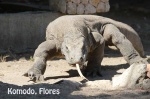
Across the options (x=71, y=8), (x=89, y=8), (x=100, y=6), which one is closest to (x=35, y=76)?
(x=71, y=8)

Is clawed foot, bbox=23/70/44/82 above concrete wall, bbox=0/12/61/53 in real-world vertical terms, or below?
below

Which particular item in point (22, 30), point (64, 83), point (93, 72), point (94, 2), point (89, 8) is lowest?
point (93, 72)

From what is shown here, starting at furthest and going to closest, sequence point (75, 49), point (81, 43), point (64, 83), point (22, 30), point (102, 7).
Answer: point (102, 7) → point (22, 30) → point (81, 43) → point (75, 49) → point (64, 83)

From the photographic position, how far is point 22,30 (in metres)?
9.20

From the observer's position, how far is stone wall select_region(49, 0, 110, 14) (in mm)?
9273

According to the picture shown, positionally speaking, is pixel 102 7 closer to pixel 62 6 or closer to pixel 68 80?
pixel 62 6

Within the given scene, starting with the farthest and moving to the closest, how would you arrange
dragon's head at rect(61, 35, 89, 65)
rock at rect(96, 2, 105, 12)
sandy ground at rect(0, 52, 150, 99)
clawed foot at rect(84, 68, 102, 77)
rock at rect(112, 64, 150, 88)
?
rock at rect(96, 2, 105, 12)
clawed foot at rect(84, 68, 102, 77)
dragon's head at rect(61, 35, 89, 65)
rock at rect(112, 64, 150, 88)
sandy ground at rect(0, 52, 150, 99)

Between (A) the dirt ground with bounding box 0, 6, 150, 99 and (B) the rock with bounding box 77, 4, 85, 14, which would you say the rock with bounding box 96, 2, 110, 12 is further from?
(A) the dirt ground with bounding box 0, 6, 150, 99

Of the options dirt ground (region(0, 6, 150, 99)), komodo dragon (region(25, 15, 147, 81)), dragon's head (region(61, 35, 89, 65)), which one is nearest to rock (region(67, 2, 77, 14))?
dirt ground (region(0, 6, 150, 99))

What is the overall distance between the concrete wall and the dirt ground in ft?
1.73

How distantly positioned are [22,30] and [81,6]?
1.25 metres

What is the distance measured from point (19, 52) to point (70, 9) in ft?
4.33

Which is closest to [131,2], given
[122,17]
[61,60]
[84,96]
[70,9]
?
[122,17]

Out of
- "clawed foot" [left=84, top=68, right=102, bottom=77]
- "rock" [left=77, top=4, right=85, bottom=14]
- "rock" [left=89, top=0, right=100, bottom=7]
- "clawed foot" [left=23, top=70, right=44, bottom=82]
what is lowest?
"clawed foot" [left=84, top=68, right=102, bottom=77]
